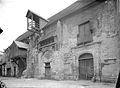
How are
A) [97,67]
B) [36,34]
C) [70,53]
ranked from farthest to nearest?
[36,34] < [70,53] < [97,67]

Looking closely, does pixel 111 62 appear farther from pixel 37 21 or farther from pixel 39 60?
pixel 37 21

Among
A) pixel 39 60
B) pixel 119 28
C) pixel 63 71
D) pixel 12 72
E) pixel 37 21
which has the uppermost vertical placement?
pixel 37 21

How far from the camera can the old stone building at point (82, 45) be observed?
9914 mm

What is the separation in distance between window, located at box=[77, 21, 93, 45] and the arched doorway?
4.50 ft

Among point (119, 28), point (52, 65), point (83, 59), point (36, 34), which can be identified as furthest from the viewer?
point (36, 34)

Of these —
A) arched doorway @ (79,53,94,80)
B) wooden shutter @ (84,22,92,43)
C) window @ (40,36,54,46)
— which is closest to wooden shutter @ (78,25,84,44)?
wooden shutter @ (84,22,92,43)

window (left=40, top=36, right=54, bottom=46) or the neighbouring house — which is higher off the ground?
window (left=40, top=36, right=54, bottom=46)

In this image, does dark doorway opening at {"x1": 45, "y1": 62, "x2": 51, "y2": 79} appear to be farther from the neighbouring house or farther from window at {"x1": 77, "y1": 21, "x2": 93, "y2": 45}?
the neighbouring house

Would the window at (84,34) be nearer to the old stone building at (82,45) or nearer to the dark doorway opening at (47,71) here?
the old stone building at (82,45)

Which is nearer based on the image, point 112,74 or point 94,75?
point 112,74

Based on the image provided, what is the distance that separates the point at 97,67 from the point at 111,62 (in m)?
1.30

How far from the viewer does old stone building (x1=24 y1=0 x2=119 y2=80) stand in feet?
32.5

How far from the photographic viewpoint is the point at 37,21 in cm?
1889

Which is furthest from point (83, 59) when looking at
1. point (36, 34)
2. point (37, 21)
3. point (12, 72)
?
point (12, 72)
